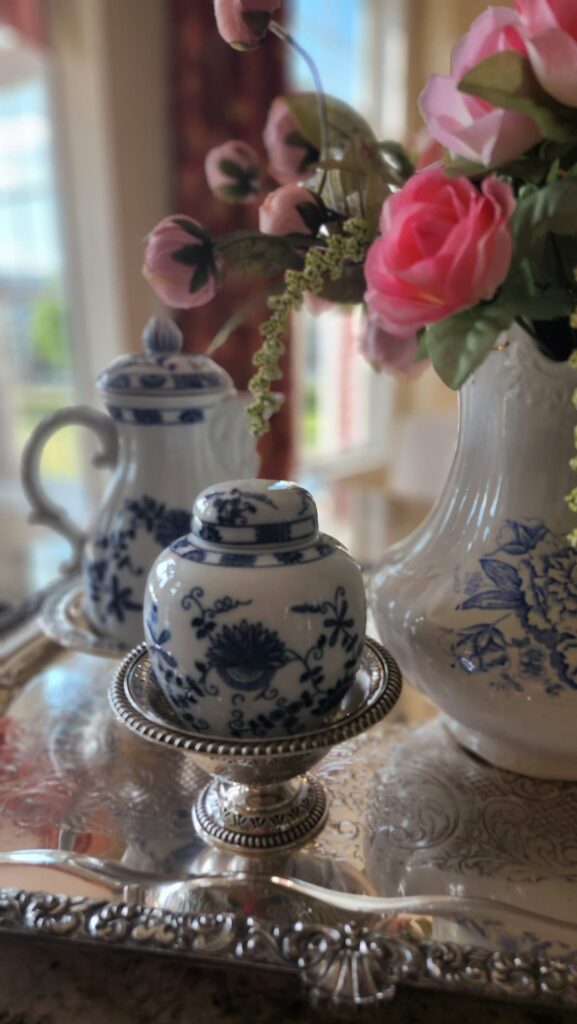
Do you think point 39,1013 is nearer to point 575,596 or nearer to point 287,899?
point 287,899

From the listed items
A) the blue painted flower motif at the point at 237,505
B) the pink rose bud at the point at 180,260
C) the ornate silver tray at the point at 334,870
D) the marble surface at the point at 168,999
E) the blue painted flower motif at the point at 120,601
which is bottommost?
the marble surface at the point at 168,999

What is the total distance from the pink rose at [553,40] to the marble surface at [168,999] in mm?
434

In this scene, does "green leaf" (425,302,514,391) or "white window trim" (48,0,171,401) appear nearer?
"green leaf" (425,302,514,391)

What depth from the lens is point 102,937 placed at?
1.26 feet

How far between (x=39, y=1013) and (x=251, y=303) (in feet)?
1.49

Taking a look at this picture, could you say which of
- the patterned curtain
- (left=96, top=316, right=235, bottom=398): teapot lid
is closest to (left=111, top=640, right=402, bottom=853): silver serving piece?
(left=96, top=316, right=235, bottom=398): teapot lid

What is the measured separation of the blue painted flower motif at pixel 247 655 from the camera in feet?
1.33

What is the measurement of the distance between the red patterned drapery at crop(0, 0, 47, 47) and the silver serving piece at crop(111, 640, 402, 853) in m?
1.52

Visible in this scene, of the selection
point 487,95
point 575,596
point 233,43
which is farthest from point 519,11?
point 575,596

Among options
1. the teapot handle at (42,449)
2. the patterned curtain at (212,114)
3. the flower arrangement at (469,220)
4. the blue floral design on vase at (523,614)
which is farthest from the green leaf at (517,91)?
the patterned curtain at (212,114)

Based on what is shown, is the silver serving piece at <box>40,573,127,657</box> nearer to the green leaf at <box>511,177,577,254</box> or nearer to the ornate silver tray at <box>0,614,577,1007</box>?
the ornate silver tray at <box>0,614,577,1007</box>

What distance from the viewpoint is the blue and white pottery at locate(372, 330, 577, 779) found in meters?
0.45

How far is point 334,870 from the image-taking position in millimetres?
441

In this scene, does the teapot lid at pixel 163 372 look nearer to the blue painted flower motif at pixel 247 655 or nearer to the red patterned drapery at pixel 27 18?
the blue painted flower motif at pixel 247 655
